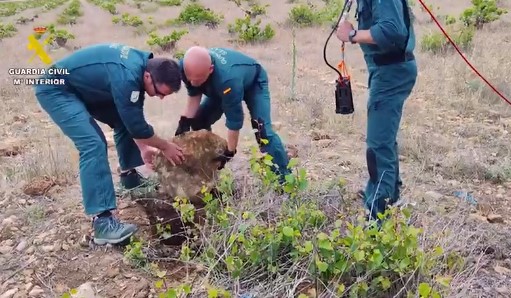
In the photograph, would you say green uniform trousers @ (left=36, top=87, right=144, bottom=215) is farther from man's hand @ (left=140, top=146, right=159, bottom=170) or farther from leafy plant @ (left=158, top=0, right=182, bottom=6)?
leafy plant @ (left=158, top=0, right=182, bottom=6)

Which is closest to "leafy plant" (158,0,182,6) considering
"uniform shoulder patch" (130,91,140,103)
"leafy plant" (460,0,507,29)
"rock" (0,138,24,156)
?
"leafy plant" (460,0,507,29)

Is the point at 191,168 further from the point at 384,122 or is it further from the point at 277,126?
the point at 277,126

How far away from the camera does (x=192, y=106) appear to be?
3844mm

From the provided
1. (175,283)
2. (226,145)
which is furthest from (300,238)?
(226,145)

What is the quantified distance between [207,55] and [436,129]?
2.81m

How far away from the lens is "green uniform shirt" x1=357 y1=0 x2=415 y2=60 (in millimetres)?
2867

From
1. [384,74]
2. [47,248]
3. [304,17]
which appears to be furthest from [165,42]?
[384,74]

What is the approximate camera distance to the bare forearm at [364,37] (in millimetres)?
2930


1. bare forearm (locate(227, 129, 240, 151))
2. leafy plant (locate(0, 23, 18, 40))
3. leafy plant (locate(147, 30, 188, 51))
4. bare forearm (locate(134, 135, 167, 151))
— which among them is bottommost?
leafy plant (locate(0, 23, 18, 40))

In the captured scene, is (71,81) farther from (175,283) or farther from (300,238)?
(300,238)

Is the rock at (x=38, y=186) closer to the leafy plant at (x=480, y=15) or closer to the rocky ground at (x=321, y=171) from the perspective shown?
the rocky ground at (x=321, y=171)

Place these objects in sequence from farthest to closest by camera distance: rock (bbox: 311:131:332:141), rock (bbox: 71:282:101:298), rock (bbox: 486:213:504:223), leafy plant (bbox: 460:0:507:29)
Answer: leafy plant (bbox: 460:0:507:29) → rock (bbox: 311:131:332:141) → rock (bbox: 486:213:504:223) → rock (bbox: 71:282:101:298)

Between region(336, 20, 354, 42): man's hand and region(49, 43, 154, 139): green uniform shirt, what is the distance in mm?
1068

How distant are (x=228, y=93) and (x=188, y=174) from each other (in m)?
0.54
